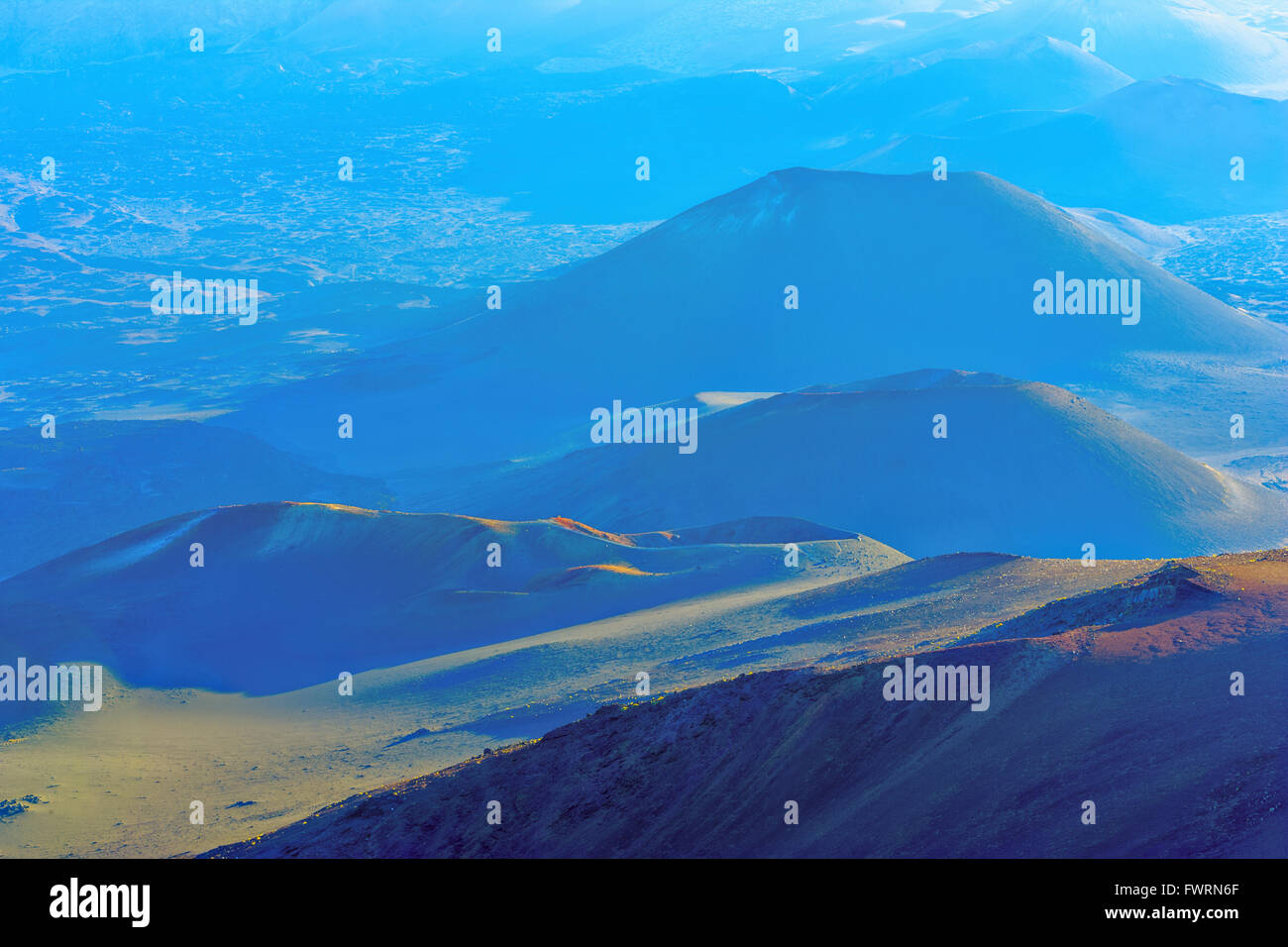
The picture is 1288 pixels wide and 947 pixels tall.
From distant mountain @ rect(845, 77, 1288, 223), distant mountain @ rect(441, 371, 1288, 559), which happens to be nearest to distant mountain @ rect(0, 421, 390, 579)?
distant mountain @ rect(441, 371, 1288, 559)

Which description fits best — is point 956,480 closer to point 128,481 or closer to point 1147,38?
point 128,481

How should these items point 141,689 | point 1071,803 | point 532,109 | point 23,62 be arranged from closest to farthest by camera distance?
point 1071,803 → point 141,689 → point 532,109 → point 23,62

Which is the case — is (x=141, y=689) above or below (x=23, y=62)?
below

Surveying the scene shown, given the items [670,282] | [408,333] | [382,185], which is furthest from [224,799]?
[382,185]

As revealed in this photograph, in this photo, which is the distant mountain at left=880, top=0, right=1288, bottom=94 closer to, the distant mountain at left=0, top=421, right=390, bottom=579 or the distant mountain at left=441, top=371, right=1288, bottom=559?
the distant mountain at left=0, top=421, right=390, bottom=579

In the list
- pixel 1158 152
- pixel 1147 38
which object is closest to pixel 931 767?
pixel 1158 152

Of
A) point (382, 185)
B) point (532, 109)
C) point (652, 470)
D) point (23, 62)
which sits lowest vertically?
point (652, 470)

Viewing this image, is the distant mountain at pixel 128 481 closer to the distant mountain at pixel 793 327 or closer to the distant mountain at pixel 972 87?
the distant mountain at pixel 793 327
